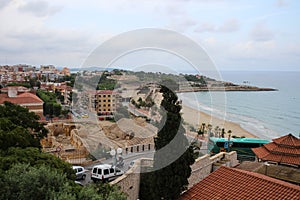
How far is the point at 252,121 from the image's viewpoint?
47250mm

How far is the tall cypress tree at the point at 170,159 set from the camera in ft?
24.4

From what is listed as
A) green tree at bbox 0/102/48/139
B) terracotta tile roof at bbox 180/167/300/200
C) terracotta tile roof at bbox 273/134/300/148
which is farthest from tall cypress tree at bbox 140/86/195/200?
green tree at bbox 0/102/48/139

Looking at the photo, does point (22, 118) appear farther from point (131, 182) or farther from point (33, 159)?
point (131, 182)

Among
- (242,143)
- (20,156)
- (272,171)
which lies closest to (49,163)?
(20,156)

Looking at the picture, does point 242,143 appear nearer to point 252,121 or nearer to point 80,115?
point 80,115

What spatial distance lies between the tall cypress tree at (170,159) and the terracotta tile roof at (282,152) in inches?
259

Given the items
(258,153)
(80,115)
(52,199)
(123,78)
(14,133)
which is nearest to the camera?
(52,199)

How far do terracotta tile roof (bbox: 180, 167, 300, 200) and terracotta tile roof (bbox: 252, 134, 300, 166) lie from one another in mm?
5138

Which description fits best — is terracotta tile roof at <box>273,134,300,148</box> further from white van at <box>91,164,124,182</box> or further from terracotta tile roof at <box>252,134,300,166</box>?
white van at <box>91,164,124,182</box>

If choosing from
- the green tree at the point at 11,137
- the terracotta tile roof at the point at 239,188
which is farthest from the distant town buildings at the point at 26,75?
the terracotta tile roof at the point at 239,188

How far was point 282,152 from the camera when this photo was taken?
12.7 meters

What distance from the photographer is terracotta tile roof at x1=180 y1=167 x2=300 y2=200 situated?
689 cm

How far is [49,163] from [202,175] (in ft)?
16.1

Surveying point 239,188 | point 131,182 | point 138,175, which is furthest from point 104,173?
point 239,188
